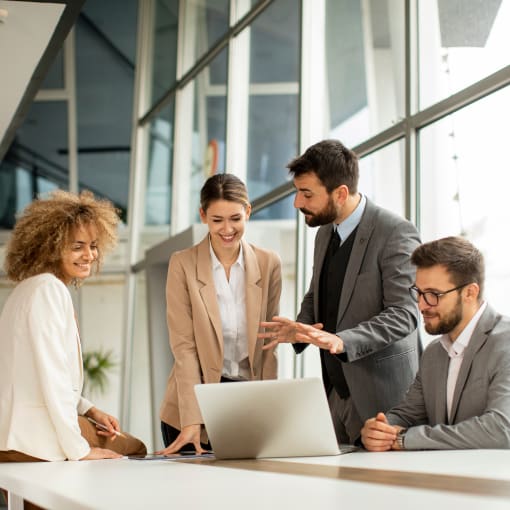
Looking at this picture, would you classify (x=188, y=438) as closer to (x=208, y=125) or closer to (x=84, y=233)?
(x=84, y=233)

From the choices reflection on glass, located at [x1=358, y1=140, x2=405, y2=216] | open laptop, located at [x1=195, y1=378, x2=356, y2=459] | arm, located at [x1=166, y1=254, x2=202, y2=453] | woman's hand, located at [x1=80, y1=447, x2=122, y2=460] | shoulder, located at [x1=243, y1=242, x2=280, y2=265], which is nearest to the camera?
open laptop, located at [x1=195, y1=378, x2=356, y2=459]

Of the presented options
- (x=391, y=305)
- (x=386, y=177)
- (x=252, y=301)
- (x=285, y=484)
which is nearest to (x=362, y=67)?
(x=386, y=177)

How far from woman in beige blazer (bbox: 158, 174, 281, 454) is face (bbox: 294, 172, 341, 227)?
0.90 feet

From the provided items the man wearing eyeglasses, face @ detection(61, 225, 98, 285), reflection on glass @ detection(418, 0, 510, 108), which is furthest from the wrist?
reflection on glass @ detection(418, 0, 510, 108)

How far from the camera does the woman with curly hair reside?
2.40 meters

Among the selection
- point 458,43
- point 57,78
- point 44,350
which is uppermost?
point 57,78

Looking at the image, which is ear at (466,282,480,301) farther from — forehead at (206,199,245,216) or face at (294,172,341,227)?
forehead at (206,199,245,216)

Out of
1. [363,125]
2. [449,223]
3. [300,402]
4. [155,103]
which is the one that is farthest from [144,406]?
[300,402]

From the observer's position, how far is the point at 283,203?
6.59 metres

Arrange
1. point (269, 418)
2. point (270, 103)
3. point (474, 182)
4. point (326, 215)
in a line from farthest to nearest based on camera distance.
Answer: point (270, 103)
point (474, 182)
point (326, 215)
point (269, 418)

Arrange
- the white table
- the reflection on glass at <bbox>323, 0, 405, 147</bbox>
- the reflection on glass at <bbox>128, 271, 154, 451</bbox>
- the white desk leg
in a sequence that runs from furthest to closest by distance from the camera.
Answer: the reflection on glass at <bbox>128, 271, 154, 451</bbox> → the reflection on glass at <bbox>323, 0, 405, 147</bbox> → the white desk leg → the white table

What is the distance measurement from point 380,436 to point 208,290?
43.4 inches

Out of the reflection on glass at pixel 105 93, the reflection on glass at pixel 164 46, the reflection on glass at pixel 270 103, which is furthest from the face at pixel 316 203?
the reflection on glass at pixel 105 93

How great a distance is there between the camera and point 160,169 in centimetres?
1035
